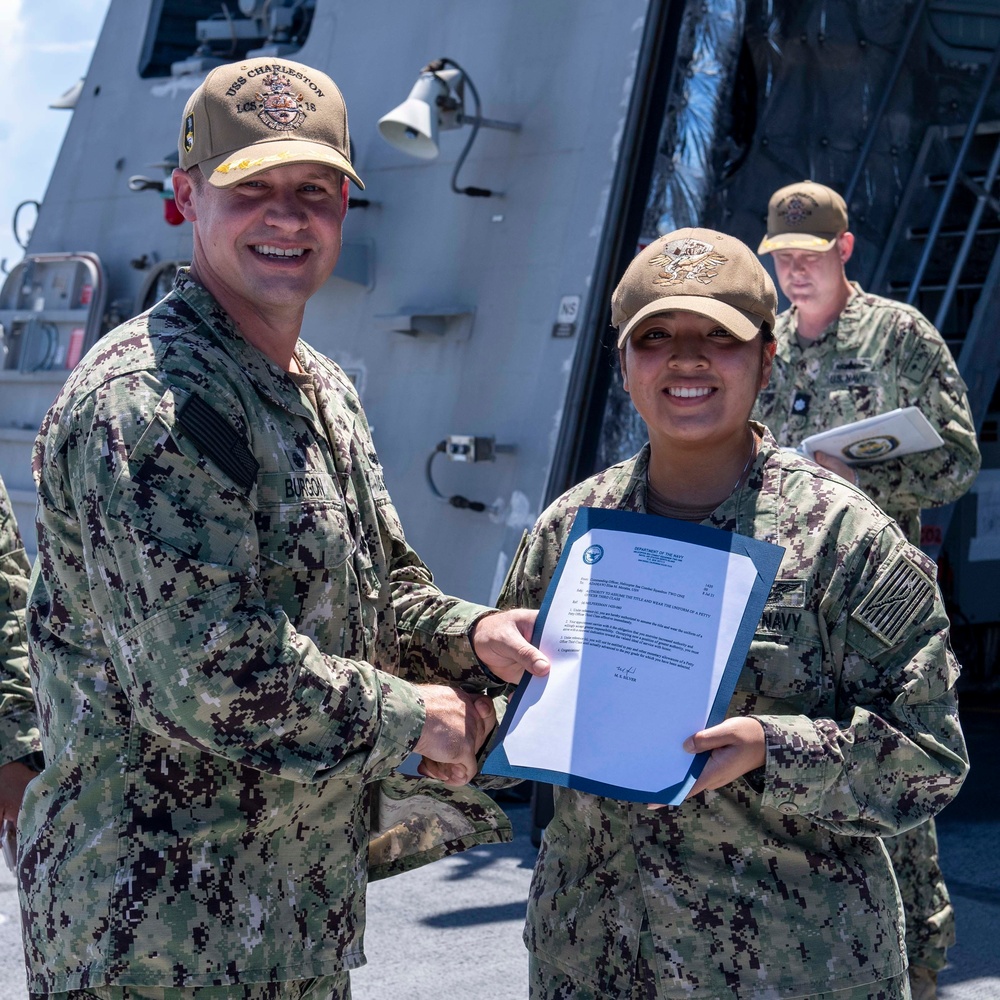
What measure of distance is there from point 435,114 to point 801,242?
1.54 meters

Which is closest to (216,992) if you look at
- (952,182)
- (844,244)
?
(844,244)

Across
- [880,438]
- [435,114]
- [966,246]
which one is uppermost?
[966,246]

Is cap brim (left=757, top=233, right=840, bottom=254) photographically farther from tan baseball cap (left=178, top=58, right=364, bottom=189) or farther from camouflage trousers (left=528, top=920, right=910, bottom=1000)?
camouflage trousers (left=528, top=920, right=910, bottom=1000)

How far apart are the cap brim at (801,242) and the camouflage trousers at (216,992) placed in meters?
2.81

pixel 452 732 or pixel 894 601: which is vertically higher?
pixel 894 601

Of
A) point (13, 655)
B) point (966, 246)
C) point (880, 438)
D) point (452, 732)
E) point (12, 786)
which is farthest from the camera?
point (966, 246)

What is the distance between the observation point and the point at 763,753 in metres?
1.64

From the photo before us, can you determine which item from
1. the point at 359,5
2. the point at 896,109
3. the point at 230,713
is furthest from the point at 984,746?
the point at 230,713

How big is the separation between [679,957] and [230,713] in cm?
62

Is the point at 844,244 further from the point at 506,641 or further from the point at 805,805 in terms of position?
Answer: the point at 805,805

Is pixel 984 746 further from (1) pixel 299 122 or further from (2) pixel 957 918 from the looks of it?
(1) pixel 299 122

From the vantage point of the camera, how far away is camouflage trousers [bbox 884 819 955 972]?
10.3 ft

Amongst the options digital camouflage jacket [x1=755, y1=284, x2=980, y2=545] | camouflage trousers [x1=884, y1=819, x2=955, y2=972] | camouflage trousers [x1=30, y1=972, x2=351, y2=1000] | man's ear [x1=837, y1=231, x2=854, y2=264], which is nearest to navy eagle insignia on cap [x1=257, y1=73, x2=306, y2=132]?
camouflage trousers [x1=30, y1=972, x2=351, y2=1000]

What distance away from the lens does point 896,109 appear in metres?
6.23
